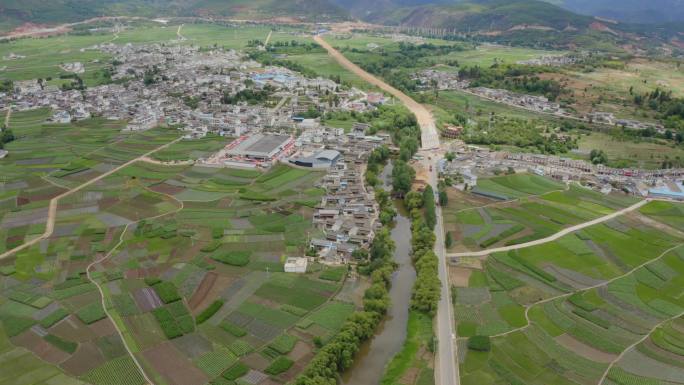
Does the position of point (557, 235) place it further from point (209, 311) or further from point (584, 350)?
point (209, 311)

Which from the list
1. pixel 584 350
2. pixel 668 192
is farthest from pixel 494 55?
pixel 584 350

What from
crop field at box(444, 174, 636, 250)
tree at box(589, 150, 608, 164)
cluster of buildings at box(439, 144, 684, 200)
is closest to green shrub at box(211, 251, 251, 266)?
crop field at box(444, 174, 636, 250)

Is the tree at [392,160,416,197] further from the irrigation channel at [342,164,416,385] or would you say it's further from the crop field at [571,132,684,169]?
the crop field at [571,132,684,169]

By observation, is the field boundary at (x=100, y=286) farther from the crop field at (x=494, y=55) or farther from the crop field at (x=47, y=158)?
the crop field at (x=494, y=55)

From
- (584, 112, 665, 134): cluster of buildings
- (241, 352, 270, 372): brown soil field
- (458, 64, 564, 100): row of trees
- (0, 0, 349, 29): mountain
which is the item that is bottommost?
(241, 352, 270, 372): brown soil field

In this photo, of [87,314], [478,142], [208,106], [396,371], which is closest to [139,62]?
[208,106]
